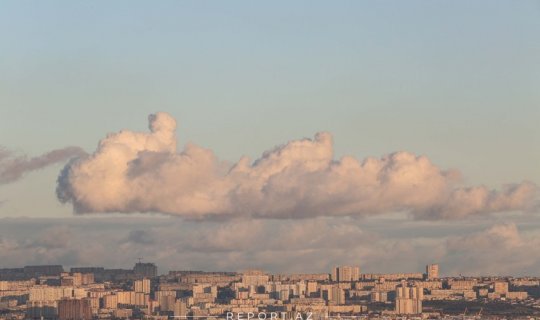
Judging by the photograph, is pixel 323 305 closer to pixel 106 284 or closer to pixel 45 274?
pixel 106 284

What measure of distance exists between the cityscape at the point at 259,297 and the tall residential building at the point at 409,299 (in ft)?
0.31

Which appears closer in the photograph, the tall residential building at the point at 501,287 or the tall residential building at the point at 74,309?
the tall residential building at the point at 74,309

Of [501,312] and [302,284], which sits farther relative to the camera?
[302,284]

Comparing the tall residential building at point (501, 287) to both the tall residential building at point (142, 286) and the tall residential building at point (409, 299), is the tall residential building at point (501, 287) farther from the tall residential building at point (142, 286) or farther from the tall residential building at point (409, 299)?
the tall residential building at point (142, 286)

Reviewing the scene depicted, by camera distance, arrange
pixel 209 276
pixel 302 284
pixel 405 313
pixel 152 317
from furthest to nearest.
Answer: pixel 209 276
pixel 302 284
pixel 405 313
pixel 152 317

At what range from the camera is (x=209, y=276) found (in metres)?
197

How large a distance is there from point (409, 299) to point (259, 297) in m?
15.9

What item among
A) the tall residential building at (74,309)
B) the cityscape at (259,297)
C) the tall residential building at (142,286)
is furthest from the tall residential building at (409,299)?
the tall residential building at (74,309)

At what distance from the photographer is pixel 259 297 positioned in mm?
163125

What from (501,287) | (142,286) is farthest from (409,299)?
(142,286)

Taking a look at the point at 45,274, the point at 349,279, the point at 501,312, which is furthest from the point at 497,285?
the point at 45,274

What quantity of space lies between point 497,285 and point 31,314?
6423cm

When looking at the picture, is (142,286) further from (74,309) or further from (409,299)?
(74,309)

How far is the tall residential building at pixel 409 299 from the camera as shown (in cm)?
15079
